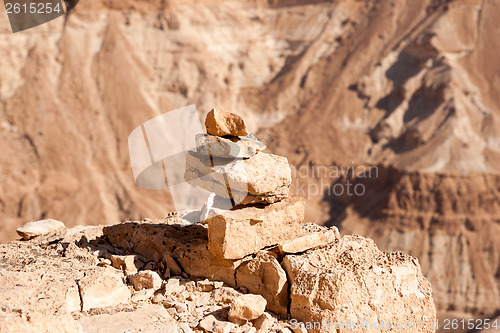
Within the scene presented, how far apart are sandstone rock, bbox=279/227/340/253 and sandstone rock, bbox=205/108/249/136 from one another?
1.35 metres

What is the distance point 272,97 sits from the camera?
3878 cm

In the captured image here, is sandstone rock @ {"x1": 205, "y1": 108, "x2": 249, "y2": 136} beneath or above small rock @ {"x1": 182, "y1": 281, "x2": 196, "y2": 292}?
above

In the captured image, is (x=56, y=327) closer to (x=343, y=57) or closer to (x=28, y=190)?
(x=28, y=190)

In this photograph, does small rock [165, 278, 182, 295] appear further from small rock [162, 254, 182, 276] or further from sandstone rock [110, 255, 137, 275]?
sandstone rock [110, 255, 137, 275]

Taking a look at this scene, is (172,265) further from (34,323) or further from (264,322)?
(34,323)

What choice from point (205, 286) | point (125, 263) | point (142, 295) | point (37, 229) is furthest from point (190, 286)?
point (37, 229)

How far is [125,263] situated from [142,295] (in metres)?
0.63

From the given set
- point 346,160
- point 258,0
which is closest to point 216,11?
point 258,0

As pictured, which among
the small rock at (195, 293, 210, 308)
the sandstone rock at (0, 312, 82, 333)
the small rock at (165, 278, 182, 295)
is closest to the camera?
the sandstone rock at (0, 312, 82, 333)

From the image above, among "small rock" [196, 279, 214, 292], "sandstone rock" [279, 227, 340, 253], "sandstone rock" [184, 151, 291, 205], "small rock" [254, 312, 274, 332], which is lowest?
"small rock" [254, 312, 274, 332]

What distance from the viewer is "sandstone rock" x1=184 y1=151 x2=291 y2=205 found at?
6008 millimetres

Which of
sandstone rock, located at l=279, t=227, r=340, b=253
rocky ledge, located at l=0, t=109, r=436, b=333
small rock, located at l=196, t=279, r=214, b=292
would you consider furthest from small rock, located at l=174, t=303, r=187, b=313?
sandstone rock, located at l=279, t=227, r=340, b=253

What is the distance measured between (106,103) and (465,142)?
21607mm

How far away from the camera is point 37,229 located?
8.51m
